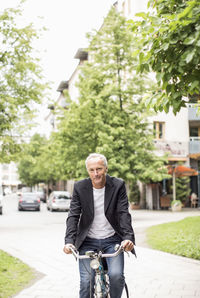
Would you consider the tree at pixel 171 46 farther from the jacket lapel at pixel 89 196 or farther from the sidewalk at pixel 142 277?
the sidewalk at pixel 142 277

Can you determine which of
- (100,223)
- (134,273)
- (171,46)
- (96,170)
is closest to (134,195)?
(134,273)

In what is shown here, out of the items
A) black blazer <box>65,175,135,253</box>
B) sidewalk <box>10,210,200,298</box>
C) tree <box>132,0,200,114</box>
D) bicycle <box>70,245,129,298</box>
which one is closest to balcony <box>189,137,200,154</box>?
sidewalk <box>10,210,200,298</box>

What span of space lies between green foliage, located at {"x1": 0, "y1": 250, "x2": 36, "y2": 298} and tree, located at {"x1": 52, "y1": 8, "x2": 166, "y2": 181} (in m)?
13.6

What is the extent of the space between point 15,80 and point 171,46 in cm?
1087

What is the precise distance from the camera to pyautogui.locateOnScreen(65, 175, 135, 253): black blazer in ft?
14.4

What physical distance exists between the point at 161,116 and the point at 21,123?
72.2 ft

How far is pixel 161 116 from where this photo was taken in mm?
36781

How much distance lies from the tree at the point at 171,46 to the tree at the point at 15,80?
366 inches

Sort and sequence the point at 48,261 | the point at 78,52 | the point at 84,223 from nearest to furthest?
the point at 84,223 < the point at 48,261 < the point at 78,52

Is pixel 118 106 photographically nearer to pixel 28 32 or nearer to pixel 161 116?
pixel 28 32

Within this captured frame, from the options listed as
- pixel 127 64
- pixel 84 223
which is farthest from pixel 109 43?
pixel 84 223

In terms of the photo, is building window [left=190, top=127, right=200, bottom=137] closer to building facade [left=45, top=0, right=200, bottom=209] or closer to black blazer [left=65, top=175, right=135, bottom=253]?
building facade [left=45, top=0, right=200, bottom=209]

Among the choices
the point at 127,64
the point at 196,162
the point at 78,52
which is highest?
the point at 78,52

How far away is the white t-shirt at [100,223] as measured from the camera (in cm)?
445
